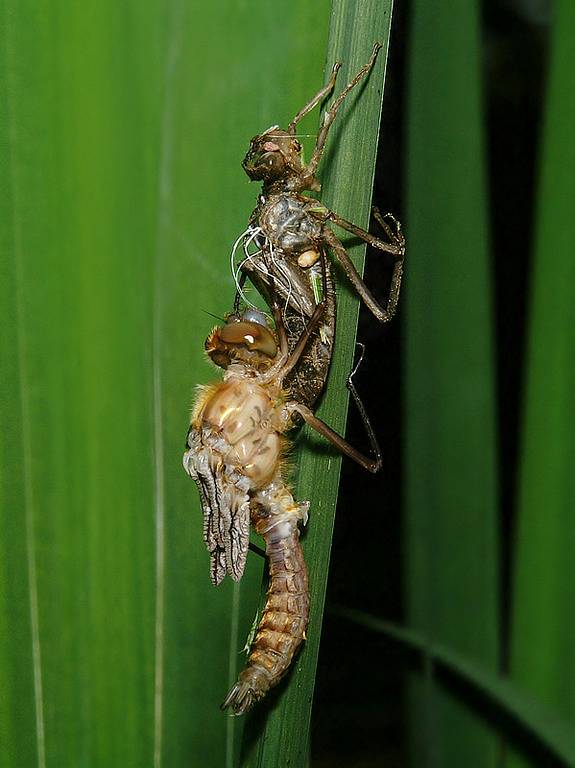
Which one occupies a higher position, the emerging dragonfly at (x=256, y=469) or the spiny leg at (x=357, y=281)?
the spiny leg at (x=357, y=281)

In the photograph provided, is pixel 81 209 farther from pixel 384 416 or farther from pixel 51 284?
pixel 384 416

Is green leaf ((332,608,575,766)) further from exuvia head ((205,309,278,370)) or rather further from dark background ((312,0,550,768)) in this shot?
dark background ((312,0,550,768))

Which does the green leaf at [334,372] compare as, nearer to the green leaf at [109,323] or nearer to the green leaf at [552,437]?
the green leaf at [109,323]

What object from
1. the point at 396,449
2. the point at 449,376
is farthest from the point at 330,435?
the point at 396,449

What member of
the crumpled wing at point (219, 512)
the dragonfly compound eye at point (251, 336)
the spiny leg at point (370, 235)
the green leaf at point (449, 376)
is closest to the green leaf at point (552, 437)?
the green leaf at point (449, 376)

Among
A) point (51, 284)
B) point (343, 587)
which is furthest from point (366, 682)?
point (51, 284)

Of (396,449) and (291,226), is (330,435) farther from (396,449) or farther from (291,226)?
(396,449)
